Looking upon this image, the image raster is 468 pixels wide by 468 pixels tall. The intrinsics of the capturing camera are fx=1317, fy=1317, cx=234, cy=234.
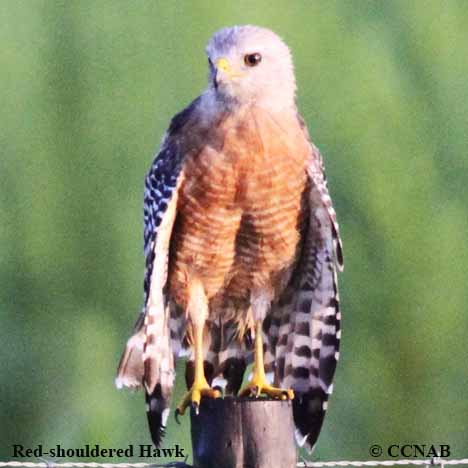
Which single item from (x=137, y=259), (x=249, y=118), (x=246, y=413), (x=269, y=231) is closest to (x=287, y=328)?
→ (x=269, y=231)

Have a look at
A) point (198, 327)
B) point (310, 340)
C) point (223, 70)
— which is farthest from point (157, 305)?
point (223, 70)

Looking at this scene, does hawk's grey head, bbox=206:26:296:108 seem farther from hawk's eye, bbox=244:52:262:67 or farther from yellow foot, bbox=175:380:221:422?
yellow foot, bbox=175:380:221:422

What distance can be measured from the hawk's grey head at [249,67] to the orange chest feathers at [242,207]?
9 cm

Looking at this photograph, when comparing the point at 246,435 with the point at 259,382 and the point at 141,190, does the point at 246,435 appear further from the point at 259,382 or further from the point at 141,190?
the point at 141,190

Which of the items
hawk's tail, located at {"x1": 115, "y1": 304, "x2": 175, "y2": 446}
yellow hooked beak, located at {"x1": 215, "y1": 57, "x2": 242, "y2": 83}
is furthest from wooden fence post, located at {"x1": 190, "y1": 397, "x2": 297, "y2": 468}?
yellow hooked beak, located at {"x1": 215, "y1": 57, "x2": 242, "y2": 83}

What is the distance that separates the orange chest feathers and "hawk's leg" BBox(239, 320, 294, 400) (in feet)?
0.62

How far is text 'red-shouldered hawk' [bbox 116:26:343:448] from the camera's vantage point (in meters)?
4.36

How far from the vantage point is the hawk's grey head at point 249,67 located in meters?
4.35

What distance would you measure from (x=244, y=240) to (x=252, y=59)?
630 mm

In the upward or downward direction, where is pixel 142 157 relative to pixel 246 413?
upward

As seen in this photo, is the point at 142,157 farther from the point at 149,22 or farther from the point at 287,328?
the point at 287,328

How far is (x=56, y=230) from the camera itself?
6738 mm

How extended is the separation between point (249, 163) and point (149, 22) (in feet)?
9.47

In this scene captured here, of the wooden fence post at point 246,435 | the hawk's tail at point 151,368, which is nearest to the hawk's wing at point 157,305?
the hawk's tail at point 151,368
